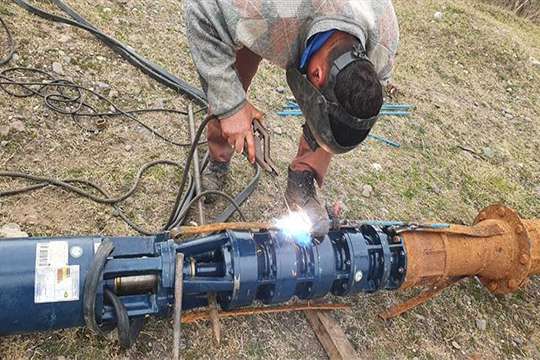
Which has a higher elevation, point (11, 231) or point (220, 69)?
point (220, 69)

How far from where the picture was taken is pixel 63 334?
2.18 meters

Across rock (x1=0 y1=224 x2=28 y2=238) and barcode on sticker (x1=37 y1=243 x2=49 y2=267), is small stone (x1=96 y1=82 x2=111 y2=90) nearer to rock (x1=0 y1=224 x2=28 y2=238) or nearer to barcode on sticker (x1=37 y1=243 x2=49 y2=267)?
rock (x1=0 y1=224 x2=28 y2=238)

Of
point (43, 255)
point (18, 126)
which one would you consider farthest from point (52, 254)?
point (18, 126)

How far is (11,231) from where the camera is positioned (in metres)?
2.51

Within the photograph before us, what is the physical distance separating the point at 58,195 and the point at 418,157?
295 centimetres

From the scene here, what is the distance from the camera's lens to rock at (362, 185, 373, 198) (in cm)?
368

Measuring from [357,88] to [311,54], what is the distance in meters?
0.32

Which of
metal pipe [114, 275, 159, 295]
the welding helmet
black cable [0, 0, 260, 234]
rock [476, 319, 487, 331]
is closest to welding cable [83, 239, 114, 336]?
metal pipe [114, 275, 159, 295]

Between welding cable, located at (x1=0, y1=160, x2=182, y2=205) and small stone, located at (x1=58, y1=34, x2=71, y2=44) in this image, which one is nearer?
welding cable, located at (x1=0, y1=160, x2=182, y2=205)

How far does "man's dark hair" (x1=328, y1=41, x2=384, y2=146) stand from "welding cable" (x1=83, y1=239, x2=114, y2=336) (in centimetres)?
109

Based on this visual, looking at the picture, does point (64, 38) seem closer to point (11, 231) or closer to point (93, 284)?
point (11, 231)

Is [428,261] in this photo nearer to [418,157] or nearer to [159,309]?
[159,309]

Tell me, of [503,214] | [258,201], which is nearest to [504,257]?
[503,214]

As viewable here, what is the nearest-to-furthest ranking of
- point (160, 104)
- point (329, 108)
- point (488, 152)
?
point (329, 108) → point (160, 104) → point (488, 152)
